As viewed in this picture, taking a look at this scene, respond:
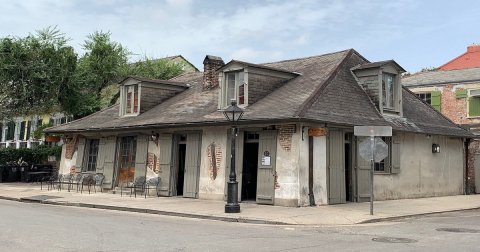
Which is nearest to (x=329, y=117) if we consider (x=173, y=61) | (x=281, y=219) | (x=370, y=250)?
(x=281, y=219)

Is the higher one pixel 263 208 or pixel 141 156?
pixel 141 156

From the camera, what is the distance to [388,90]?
65.3 ft

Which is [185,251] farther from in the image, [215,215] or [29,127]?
[29,127]

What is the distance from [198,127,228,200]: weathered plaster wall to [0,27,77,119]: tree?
13820 mm

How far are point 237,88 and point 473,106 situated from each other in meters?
17.2

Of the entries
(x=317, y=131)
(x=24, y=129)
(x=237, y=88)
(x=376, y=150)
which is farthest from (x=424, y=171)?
(x=24, y=129)

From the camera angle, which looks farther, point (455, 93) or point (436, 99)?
point (436, 99)

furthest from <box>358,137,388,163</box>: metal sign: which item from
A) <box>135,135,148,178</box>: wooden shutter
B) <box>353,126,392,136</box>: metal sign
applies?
<box>135,135,148,178</box>: wooden shutter

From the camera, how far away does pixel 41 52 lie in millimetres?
28422

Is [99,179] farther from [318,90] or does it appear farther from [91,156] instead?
[318,90]

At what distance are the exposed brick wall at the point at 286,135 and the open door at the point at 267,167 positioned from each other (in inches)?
10.8

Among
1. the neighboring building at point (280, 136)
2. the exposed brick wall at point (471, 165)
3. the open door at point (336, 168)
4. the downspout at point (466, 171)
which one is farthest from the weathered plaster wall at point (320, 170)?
the exposed brick wall at point (471, 165)

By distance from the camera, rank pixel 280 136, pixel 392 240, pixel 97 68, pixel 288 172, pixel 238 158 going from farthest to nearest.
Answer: pixel 97 68, pixel 238 158, pixel 280 136, pixel 288 172, pixel 392 240

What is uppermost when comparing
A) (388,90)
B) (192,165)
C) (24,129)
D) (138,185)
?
(388,90)
